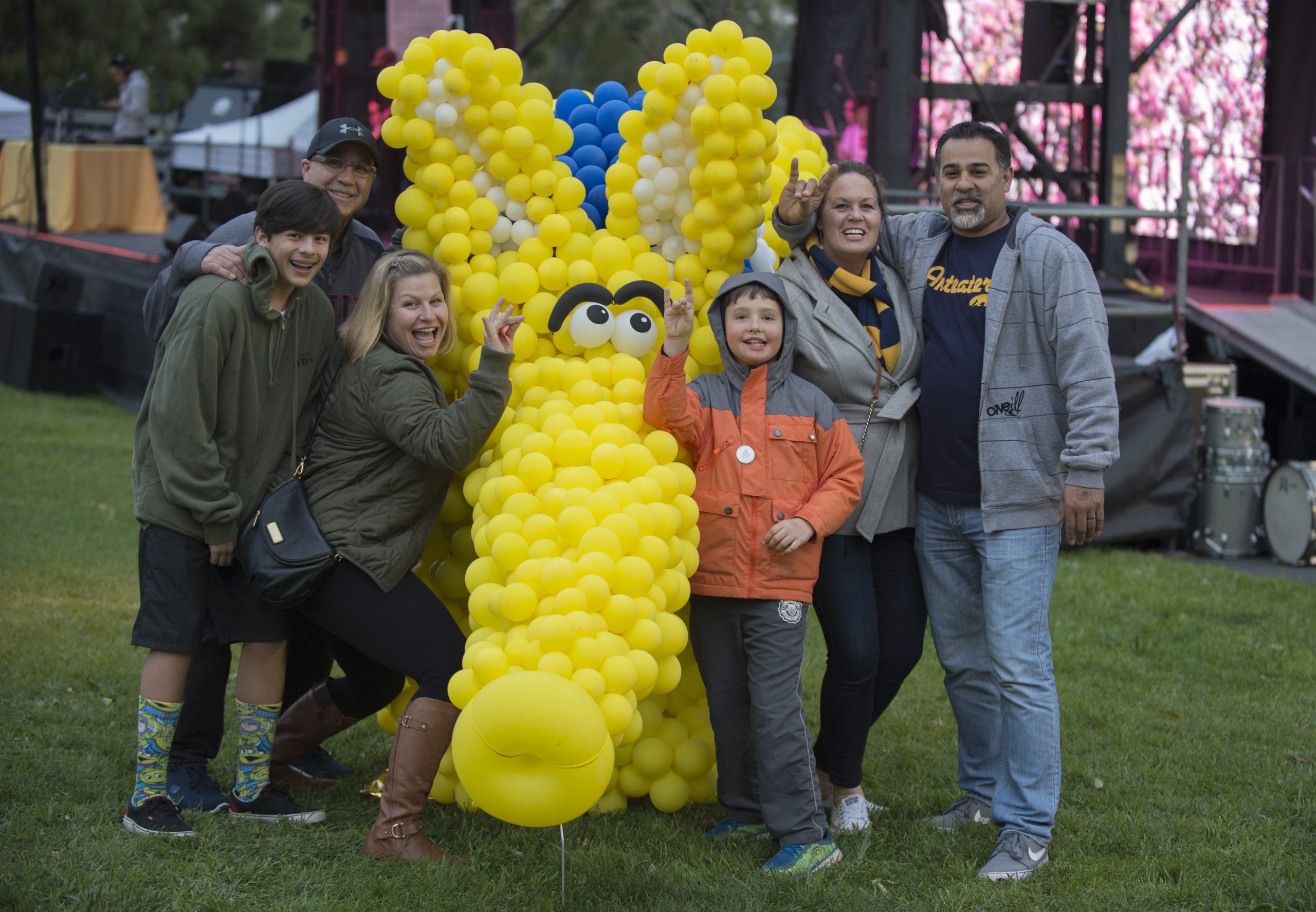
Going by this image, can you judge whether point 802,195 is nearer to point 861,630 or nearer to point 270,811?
point 861,630

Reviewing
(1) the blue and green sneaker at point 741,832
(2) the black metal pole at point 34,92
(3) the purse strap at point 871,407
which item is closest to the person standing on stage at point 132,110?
(2) the black metal pole at point 34,92

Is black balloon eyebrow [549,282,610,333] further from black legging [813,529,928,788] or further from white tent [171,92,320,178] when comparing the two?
white tent [171,92,320,178]

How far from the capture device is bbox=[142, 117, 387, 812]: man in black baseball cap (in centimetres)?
345

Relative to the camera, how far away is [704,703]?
12.1 ft

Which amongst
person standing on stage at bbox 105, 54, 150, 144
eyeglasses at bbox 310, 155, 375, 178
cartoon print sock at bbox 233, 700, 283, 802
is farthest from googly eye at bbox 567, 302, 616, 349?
person standing on stage at bbox 105, 54, 150, 144

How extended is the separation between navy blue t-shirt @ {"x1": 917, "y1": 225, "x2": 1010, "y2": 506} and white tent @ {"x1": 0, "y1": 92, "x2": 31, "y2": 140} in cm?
1980

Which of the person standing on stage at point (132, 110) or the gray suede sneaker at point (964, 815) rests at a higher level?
the person standing on stage at point (132, 110)

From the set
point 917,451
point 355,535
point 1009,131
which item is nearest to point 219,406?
point 355,535

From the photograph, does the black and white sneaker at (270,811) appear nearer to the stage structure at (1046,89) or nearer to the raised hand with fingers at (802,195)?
the raised hand with fingers at (802,195)

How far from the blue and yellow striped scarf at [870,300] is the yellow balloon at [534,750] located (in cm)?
133

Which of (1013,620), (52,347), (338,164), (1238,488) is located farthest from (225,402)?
(52,347)

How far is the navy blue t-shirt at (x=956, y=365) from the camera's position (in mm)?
3342

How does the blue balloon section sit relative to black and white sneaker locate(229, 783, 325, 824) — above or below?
above

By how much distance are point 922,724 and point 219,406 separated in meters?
2.74
